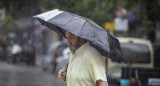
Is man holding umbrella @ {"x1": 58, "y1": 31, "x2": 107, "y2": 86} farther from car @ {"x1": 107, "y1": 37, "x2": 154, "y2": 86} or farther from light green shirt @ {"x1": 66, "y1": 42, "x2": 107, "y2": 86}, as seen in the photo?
car @ {"x1": 107, "y1": 37, "x2": 154, "y2": 86}

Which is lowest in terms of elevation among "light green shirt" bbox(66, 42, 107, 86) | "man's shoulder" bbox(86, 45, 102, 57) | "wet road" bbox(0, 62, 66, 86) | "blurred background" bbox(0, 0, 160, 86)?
"wet road" bbox(0, 62, 66, 86)

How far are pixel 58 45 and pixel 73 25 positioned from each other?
70.7 feet

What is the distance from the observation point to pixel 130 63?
14.0 meters

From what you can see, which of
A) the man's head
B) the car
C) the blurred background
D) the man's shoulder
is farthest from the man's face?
the car

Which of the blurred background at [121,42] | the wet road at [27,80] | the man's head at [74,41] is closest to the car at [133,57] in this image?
the blurred background at [121,42]

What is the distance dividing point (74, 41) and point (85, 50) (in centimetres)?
18

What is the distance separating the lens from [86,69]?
4.56 m

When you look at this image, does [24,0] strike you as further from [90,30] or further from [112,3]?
[90,30]

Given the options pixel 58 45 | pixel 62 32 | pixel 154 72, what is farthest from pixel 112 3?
pixel 62 32

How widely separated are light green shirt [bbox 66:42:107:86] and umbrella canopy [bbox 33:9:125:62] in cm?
12

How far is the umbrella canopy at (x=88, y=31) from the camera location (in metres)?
4.72

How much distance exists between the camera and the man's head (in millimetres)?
4766

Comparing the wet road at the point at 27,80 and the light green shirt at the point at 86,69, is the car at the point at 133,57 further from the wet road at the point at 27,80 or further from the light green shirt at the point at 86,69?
the light green shirt at the point at 86,69

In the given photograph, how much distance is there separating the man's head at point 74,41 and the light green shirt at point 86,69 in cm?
9
